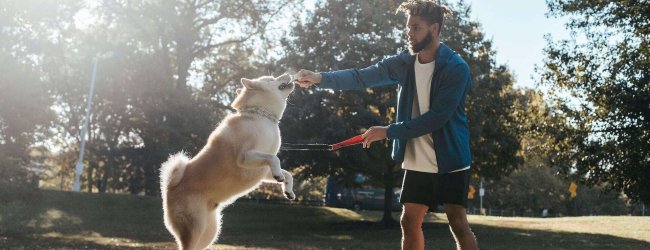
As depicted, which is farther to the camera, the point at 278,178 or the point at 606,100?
the point at 606,100

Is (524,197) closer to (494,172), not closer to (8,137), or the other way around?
(494,172)

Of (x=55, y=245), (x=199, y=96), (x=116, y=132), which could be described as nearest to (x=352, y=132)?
(x=55, y=245)

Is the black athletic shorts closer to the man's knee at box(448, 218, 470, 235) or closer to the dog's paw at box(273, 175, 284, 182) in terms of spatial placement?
the man's knee at box(448, 218, 470, 235)

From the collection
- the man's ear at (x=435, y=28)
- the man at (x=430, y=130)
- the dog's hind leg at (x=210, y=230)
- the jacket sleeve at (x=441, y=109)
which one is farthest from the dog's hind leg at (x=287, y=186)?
the man's ear at (x=435, y=28)

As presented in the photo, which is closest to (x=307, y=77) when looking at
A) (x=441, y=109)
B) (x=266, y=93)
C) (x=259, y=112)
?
(x=266, y=93)

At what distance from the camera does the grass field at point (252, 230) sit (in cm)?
1742

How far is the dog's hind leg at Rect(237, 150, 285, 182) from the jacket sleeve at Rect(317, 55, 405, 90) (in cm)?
95

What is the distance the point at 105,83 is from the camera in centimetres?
3503

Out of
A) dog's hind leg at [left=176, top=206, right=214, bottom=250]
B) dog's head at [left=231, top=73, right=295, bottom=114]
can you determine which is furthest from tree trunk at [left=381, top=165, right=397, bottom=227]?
dog's hind leg at [left=176, top=206, right=214, bottom=250]

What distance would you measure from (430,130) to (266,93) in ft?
5.25

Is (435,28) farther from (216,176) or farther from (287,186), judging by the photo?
(216,176)

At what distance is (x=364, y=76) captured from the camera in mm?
5820

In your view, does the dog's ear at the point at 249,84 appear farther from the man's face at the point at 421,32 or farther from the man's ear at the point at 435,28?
the man's ear at the point at 435,28

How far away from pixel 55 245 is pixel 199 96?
21455 mm
